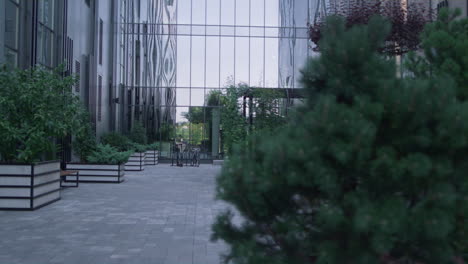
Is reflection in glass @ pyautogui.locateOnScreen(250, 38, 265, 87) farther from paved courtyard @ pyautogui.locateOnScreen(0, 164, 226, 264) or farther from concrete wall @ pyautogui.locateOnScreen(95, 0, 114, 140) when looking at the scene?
paved courtyard @ pyautogui.locateOnScreen(0, 164, 226, 264)

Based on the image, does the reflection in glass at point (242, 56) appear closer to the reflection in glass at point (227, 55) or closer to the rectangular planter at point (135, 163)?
the reflection in glass at point (227, 55)

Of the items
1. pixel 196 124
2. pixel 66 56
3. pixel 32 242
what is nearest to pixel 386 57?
pixel 32 242

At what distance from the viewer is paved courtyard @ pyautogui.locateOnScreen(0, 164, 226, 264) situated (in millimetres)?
6117

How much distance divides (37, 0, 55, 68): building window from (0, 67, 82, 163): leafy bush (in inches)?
246

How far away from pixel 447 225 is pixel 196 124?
101 feet

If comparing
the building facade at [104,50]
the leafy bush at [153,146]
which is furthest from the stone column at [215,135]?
the leafy bush at [153,146]

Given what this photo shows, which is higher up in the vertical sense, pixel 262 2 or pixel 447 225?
pixel 262 2

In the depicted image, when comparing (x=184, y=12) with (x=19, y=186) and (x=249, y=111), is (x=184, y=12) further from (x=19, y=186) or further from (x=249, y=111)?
(x=19, y=186)

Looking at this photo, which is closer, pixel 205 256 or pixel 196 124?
pixel 205 256

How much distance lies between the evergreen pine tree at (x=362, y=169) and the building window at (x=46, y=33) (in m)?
15.6

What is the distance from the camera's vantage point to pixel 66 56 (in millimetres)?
19156

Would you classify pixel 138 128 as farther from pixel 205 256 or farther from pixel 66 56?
pixel 205 256

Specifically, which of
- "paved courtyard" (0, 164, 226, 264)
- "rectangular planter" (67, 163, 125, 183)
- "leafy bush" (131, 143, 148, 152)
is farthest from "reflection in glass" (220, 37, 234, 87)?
"paved courtyard" (0, 164, 226, 264)

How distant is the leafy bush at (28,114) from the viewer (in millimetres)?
9961
